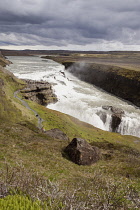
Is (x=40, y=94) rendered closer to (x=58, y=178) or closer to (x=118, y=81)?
(x=118, y=81)

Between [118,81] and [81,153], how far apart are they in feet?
276

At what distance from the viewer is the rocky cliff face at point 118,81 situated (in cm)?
7991

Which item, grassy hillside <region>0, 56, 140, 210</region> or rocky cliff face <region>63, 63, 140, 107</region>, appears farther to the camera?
rocky cliff face <region>63, 63, 140, 107</region>

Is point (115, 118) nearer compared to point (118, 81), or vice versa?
point (115, 118)

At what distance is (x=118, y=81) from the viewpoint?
94.9 metres

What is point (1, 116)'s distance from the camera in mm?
35719

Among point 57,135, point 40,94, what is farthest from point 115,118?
point 40,94

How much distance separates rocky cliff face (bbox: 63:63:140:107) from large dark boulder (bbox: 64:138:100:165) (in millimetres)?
57890

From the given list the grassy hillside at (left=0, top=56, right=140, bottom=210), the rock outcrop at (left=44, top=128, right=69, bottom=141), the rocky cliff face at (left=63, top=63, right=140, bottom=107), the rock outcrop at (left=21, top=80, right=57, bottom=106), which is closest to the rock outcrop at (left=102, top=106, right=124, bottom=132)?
the rocky cliff face at (left=63, top=63, right=140, bottom=107)

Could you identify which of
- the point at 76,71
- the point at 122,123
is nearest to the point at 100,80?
the point at 76,71

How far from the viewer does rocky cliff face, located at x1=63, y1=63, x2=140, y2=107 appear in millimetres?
79906

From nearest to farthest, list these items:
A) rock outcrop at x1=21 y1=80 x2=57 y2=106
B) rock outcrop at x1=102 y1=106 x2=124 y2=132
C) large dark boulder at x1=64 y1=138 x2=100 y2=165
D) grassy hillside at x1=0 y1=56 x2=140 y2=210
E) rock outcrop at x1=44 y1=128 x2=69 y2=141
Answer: grassy hillside at x1=0 y1=56 x2=140 y2=210 → large dark boulder at x1=64 y1=138 x2=100 y2=165 → rock outcrop at x1=44 y1=128 x2=69 y2=141 → rock outcrop at x1=102 y1=106 x2=124 y2=132 → rock outcrop at x1=21 y1=80 x2=57 y2=106

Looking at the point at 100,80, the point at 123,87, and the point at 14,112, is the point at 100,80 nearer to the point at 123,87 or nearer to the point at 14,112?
the point at 123,87

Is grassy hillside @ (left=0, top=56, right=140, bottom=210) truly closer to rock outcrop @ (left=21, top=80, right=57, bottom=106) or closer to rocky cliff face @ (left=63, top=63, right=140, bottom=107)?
rock outcrop @ (left=21, top=80, right=57, bottom=106)
